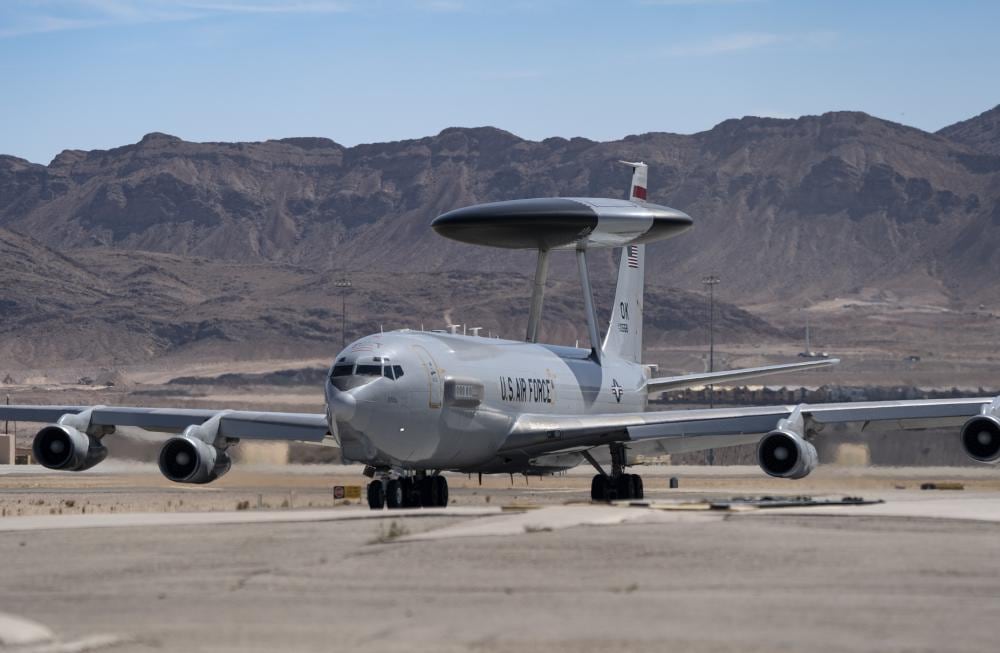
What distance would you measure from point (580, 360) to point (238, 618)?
38.1m

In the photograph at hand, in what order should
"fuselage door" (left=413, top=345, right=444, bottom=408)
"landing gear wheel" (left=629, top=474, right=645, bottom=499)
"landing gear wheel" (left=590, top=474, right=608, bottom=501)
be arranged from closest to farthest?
"fuselage door" (left=413, top=345, right=444, bottom=408), "landing gear wheel" (left=629, top=474, right=645, bottom=499), "landing gear wheel" (left=590, top=474, right=608, bottom=501)

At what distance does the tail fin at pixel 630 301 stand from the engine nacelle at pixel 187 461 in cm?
2205

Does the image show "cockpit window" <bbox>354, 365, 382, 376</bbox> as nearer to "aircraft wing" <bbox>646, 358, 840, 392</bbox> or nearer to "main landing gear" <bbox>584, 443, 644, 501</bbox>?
"main landing gear" <bbox>584, 443, 644, 501</bbox>

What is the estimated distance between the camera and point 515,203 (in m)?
57.6

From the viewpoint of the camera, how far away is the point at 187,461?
4688cm

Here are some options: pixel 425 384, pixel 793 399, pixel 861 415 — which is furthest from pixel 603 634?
pixel 793 399

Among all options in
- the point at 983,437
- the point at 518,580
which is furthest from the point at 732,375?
the point at 518,580

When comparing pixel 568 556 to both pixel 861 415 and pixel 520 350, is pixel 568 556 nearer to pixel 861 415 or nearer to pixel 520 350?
pixel 861 415

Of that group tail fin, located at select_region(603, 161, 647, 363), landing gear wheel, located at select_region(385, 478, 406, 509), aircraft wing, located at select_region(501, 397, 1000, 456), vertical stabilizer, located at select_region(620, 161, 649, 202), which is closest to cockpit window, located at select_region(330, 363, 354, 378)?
landing gear wheel, located at select_region(385, 478, 406, 509)

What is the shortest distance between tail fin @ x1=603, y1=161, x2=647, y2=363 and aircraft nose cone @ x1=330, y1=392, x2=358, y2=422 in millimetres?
23946

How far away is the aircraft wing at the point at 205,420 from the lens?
158 feet

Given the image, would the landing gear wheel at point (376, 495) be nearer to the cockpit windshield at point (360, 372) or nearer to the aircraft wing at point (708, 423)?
the cockpit windshield at point (360, 372)

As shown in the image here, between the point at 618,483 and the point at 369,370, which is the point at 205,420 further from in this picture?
the point at 618,483

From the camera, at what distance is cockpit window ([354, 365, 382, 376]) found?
4291 cm
